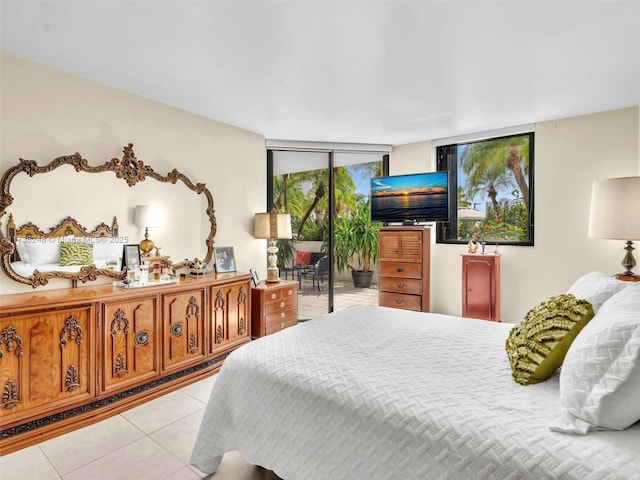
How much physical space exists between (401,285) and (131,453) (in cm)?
319

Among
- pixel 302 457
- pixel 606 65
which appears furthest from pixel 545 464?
pixel 606 65

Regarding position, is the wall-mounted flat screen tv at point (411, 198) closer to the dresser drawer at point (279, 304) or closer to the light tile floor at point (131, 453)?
the dresser drawer at point (279, 304)

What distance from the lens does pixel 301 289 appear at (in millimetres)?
4977

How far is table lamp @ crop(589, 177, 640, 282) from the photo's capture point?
2.86m

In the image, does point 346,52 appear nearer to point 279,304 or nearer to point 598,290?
→ point 598,290

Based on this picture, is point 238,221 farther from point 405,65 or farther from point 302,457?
point 302,457

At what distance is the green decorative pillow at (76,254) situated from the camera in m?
2.67

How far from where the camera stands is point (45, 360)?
223 cm

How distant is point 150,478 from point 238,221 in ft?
8.86

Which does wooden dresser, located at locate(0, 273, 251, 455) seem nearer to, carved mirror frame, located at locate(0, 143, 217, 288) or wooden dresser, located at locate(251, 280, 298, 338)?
carved mirror frame, located at locate(0, 143, 217, 288)

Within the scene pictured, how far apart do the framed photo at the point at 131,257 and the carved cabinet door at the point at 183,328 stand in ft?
1.32

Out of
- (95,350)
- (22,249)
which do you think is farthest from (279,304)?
(22,249)

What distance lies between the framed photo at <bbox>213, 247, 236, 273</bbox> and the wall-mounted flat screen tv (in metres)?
1.85

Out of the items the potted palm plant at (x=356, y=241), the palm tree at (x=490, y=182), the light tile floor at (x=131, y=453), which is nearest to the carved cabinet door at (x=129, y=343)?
the light tile floor at (x=131, y=453)
